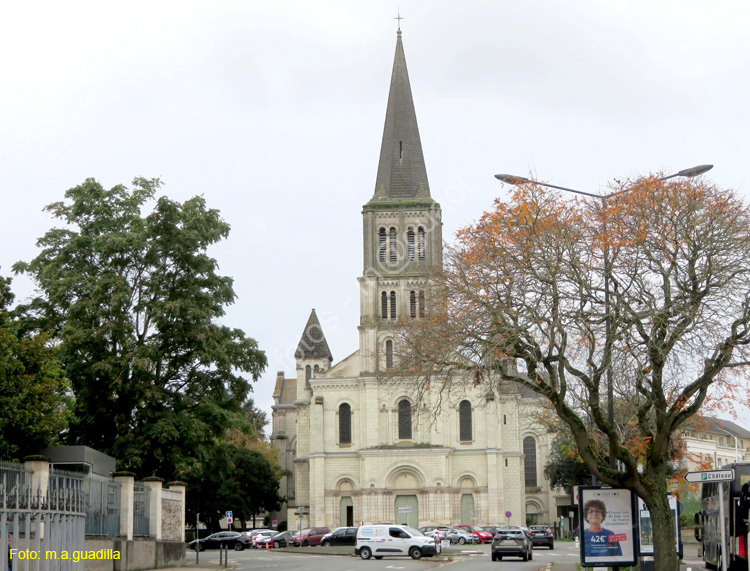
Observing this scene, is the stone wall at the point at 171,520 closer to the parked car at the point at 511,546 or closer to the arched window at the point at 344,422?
the parked car at the point at 511,546

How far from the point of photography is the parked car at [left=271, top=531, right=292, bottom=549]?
59.0 m

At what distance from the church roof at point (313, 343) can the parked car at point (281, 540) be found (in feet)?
114

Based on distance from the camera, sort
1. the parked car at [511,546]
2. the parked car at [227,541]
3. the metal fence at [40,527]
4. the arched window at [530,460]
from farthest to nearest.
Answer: the arched window at [530,460], the parked car at [227,541], the parked car at [511,546], the metal fence at [40,527]

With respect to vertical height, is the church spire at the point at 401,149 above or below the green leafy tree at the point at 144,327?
above

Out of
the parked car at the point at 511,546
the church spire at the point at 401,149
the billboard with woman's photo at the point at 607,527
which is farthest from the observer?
the church spire at the point at 401,149

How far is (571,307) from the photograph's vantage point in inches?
857

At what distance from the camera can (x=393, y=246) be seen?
81.6 meters

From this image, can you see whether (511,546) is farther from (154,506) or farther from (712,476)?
(712,476)

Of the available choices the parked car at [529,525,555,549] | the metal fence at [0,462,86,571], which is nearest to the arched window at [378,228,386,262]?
the parked car at [529,525,555,549]

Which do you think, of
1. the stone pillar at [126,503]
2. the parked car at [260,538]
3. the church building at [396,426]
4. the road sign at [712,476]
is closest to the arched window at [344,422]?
the church building at [396,426]

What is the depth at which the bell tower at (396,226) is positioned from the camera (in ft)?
259

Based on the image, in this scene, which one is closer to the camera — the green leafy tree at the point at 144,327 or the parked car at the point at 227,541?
the green leafy tree at the point at 144,327

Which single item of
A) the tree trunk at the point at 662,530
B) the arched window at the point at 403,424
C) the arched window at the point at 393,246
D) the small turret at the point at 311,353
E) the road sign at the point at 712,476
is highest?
the arched window at the point at 393,246

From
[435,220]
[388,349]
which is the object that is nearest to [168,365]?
[388,349]
